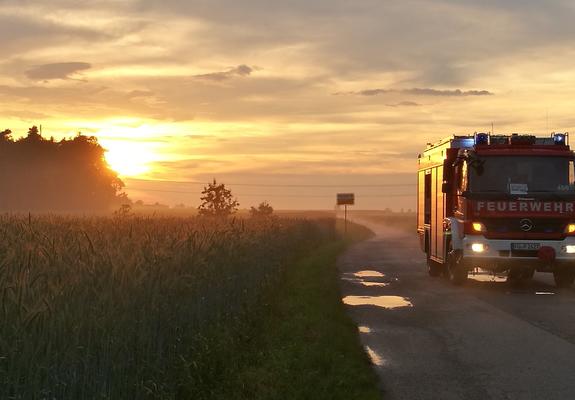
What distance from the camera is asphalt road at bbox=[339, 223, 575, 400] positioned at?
887cm

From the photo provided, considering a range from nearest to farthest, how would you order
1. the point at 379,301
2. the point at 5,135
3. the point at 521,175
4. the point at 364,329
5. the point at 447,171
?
the point at 364,329
the point at 379,301
the point at 521,175
the point at 447,171
the point at 5,135

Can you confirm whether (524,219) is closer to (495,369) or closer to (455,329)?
(455,329)

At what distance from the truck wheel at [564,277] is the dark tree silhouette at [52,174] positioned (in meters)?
76.1

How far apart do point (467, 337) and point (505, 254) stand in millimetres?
7550

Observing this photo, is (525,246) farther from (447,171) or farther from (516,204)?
(447,171)

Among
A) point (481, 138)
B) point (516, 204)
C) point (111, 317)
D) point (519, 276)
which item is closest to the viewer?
point (111, 317)

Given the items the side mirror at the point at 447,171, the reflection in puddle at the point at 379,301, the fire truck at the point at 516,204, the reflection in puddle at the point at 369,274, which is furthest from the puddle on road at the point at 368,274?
the reflection in puddle at the point at 379,301

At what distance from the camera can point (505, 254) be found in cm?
1930

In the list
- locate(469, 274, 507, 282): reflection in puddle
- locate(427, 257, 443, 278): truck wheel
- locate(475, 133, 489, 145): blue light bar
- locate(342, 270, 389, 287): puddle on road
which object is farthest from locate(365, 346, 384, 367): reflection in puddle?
locate(427, 257, 443, 278): truck wheel

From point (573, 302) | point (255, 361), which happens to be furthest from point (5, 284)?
point (573, 302)

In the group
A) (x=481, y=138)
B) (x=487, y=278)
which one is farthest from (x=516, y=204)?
(x=487, y=278)

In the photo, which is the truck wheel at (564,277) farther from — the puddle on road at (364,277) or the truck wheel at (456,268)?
the puddle on road at (364,277)

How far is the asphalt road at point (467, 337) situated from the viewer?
8.87 meters

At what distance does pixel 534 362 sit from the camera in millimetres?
10172
